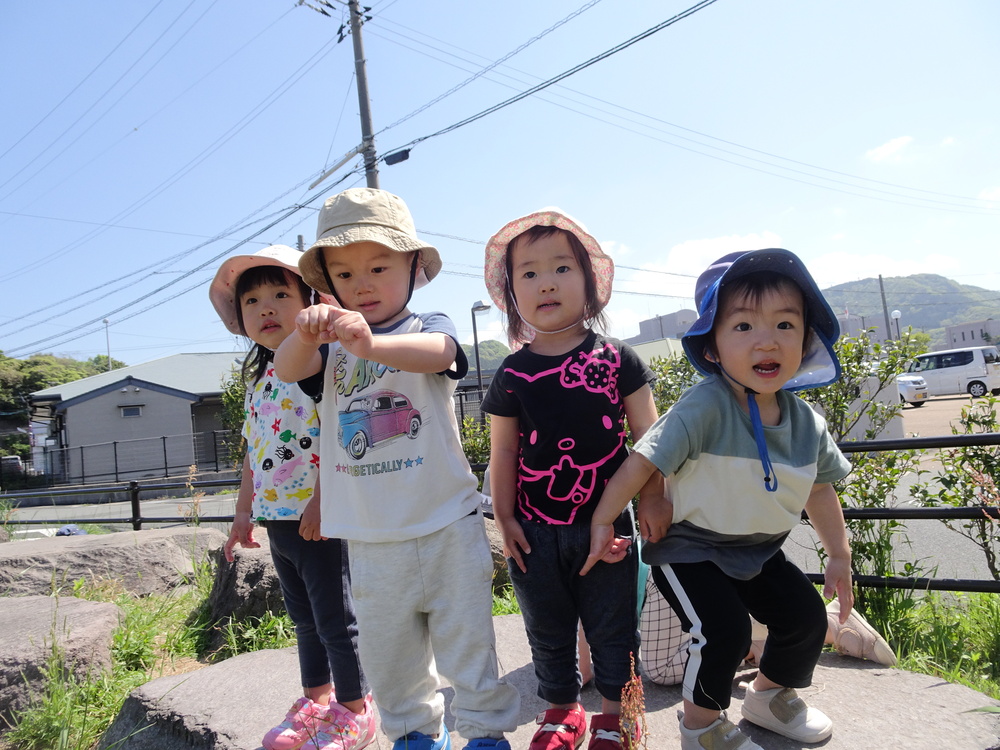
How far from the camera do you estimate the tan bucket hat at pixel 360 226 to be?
1.83 metres

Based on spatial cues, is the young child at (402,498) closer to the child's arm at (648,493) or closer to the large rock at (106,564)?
the child's arm at (648,493)

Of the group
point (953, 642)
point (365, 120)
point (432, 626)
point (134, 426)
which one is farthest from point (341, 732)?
point (134, 426)

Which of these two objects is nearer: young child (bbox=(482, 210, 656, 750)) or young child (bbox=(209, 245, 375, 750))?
young child (bbox=(482, 210, 656, 750))

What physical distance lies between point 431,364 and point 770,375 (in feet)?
3.00

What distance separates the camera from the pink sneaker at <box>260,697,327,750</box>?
202 cm

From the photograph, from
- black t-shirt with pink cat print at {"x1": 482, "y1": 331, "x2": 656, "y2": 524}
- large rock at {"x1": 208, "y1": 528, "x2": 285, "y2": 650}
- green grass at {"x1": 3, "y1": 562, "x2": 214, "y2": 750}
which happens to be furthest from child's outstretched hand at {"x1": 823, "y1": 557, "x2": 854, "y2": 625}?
large rock at {"x1": 208, "y1": 528, "x2": 285, "y2": 650}

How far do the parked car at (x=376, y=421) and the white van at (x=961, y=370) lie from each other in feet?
84.6

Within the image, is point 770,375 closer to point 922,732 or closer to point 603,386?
point 603,386

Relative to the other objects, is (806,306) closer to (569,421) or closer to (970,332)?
(569,421)

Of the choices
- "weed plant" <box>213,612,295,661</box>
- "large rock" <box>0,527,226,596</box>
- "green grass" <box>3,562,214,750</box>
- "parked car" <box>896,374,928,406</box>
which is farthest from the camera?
"parked car" <box>896,374,928,406</box>

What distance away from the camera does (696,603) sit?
1.72 meters

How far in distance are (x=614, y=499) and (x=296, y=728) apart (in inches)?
50.1

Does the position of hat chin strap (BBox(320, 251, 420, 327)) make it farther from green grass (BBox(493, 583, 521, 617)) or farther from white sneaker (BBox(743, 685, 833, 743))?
green grass (BBox(493, 583, 521, 617))

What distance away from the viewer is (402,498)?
70.2 inches
